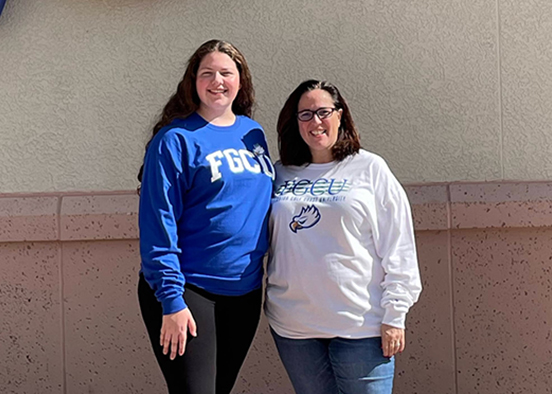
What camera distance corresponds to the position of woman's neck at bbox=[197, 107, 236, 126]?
8.16 feet

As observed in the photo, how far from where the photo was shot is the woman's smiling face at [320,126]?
2.49 metres

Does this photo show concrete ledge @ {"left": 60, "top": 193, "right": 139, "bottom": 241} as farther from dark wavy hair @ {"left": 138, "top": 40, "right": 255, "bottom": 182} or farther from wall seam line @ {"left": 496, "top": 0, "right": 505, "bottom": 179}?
wall seam line @ {"left": 496, "top": 0, "right": 505, "bottom": 179}

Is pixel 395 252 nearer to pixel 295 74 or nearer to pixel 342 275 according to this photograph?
pixel 342 275

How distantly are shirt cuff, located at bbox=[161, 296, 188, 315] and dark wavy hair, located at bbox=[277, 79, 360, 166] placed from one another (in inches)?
28.2

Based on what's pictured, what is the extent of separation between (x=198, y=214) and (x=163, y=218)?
0.42 feet

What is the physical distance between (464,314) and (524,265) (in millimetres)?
410

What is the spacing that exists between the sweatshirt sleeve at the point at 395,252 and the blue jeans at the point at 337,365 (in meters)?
0.14

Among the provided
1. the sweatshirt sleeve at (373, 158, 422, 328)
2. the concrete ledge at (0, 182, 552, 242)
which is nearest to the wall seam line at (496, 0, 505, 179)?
the concrete ledge at (0, 182, 552, 242)

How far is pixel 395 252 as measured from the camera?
7.71 feet

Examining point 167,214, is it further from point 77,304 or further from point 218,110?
point 77,304

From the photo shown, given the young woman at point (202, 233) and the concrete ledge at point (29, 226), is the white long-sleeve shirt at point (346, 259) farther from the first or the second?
the concrete ledge at point (29, 226)

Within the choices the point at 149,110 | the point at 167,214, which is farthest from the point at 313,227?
the point at 149,110

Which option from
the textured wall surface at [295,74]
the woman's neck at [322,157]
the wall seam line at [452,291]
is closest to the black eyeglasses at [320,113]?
the woman's neck at [322,157]

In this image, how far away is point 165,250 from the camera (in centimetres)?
225
